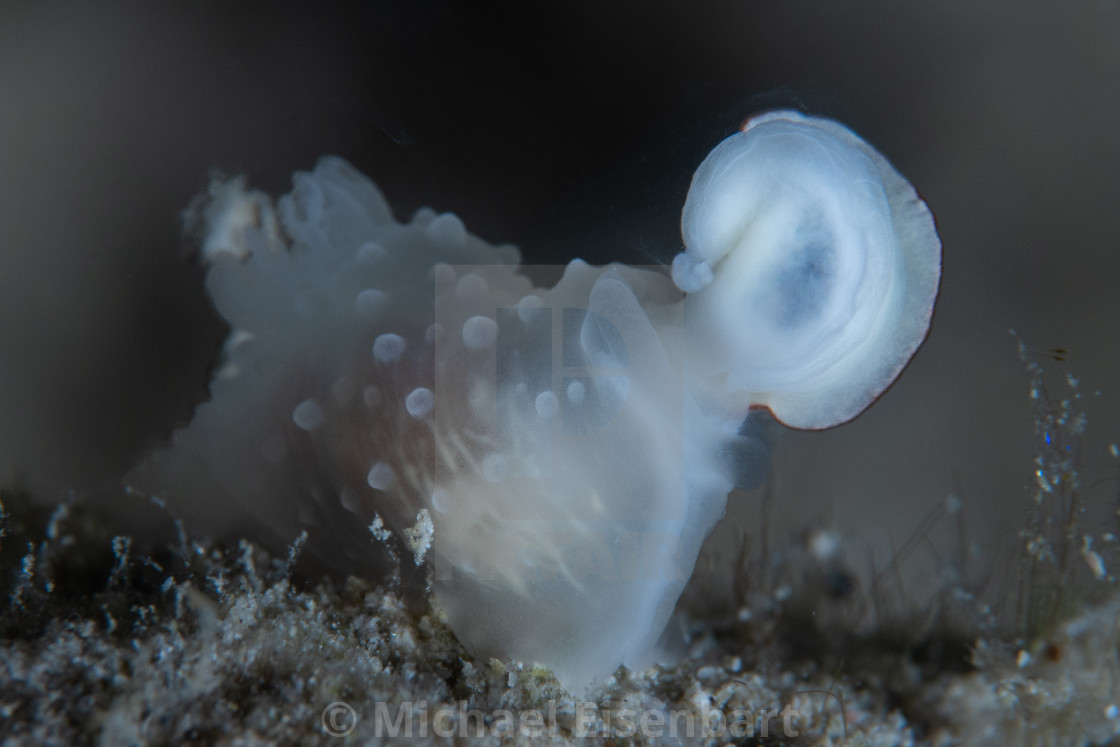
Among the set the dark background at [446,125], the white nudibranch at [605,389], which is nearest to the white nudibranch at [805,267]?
the white nudibranch at [605,389]

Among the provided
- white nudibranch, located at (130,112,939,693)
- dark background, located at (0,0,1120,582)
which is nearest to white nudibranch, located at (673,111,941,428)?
white nudibranch, located at (130,112,939,693)

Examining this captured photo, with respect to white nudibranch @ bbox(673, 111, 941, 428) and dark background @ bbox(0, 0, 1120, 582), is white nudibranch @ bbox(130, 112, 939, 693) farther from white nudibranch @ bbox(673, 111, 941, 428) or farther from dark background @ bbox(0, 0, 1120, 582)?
dark background @ bbox(0, 0, 1120, 582)

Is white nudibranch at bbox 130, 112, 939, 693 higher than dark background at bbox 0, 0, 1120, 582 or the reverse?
the reverse

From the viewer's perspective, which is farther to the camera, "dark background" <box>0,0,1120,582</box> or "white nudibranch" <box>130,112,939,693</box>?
"dark background" <box>0,0,1120,582</box>

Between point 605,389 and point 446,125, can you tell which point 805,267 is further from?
point 446,125

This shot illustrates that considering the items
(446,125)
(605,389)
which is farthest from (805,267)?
(446,125)

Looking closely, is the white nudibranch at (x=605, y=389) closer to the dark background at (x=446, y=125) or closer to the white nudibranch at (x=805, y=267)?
the white nudibranch at (x=805, y=267)

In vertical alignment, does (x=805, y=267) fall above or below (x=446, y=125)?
below
